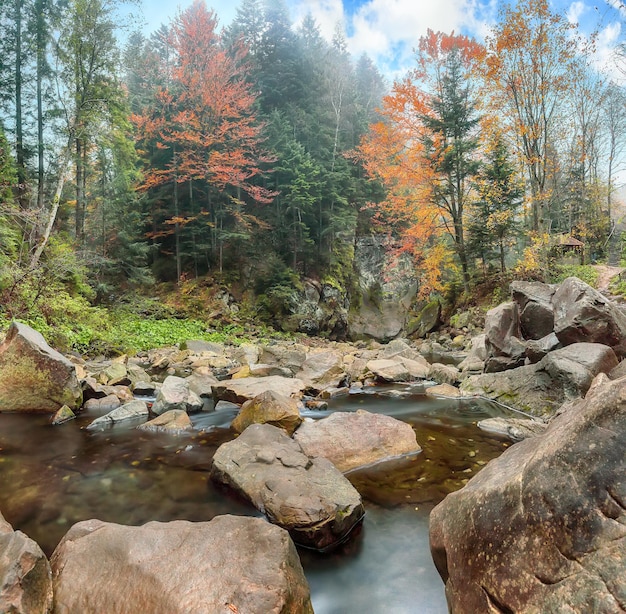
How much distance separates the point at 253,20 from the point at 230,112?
11.0m

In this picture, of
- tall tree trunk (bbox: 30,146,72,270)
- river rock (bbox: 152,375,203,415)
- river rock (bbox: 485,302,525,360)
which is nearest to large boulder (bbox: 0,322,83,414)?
river rock (bbox: 152,375,203,415)

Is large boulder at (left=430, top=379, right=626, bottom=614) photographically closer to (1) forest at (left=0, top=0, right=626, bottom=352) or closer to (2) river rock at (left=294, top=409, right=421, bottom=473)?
(2) river rock at (left=294, top=409, right=421, bottom=473)

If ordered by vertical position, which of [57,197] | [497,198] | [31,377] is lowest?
[31,377]

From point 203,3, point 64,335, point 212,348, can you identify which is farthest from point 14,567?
point 203,3

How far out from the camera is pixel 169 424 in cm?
556

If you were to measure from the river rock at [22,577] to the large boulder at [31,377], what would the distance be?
482cm

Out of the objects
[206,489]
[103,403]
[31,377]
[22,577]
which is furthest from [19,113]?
[22,577]

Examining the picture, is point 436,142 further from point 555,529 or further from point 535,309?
point 555,529

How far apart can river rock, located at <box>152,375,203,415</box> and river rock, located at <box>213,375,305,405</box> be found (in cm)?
42

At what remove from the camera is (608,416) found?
174 cm

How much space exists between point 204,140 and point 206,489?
62.0ft

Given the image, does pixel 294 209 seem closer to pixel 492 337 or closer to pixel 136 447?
pixel 492 337

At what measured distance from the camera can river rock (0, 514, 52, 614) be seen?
1.68 metres

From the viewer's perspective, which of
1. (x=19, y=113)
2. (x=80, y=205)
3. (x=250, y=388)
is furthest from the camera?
(x=80, y=205)
